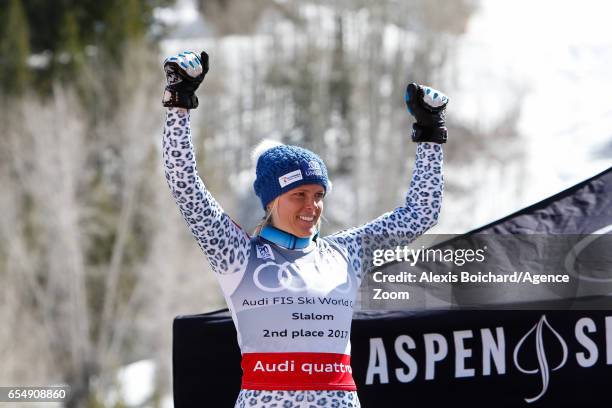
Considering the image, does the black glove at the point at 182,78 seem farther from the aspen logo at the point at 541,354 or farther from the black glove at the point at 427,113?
the aspen logo at the point at 541,354

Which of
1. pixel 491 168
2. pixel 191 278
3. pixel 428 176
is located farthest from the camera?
pixel 491 168

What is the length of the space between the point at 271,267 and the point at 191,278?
20471 millimetres

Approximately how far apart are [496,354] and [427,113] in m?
1.21

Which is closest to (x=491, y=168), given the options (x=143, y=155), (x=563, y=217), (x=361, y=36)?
(x=361, y=36)

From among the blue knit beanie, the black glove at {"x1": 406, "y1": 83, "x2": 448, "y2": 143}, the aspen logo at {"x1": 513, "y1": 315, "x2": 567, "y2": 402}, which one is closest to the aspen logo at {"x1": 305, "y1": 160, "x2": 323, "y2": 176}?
the blue knit beanie

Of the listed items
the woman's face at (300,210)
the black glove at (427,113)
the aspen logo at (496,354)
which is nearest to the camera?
the woman's face at (300,210)

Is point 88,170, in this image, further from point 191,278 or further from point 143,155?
point 191,278

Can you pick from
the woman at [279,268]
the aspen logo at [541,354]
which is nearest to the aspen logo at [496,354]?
the aspen logo at [541,354]

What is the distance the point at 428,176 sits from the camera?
429 cm

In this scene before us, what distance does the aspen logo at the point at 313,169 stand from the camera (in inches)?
160

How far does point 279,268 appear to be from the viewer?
402cm

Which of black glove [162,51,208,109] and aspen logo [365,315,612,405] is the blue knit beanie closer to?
black glove [162,51,208,109]

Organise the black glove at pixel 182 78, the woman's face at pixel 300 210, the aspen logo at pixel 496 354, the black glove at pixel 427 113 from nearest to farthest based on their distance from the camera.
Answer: the black glove at pixel 182 78 < the woman's face at pixel 300 210 < the black glove at pixel 427 113 < the aspen logo at pixel 496 354

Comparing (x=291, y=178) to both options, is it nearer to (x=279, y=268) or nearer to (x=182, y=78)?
(x=279, y=268)
